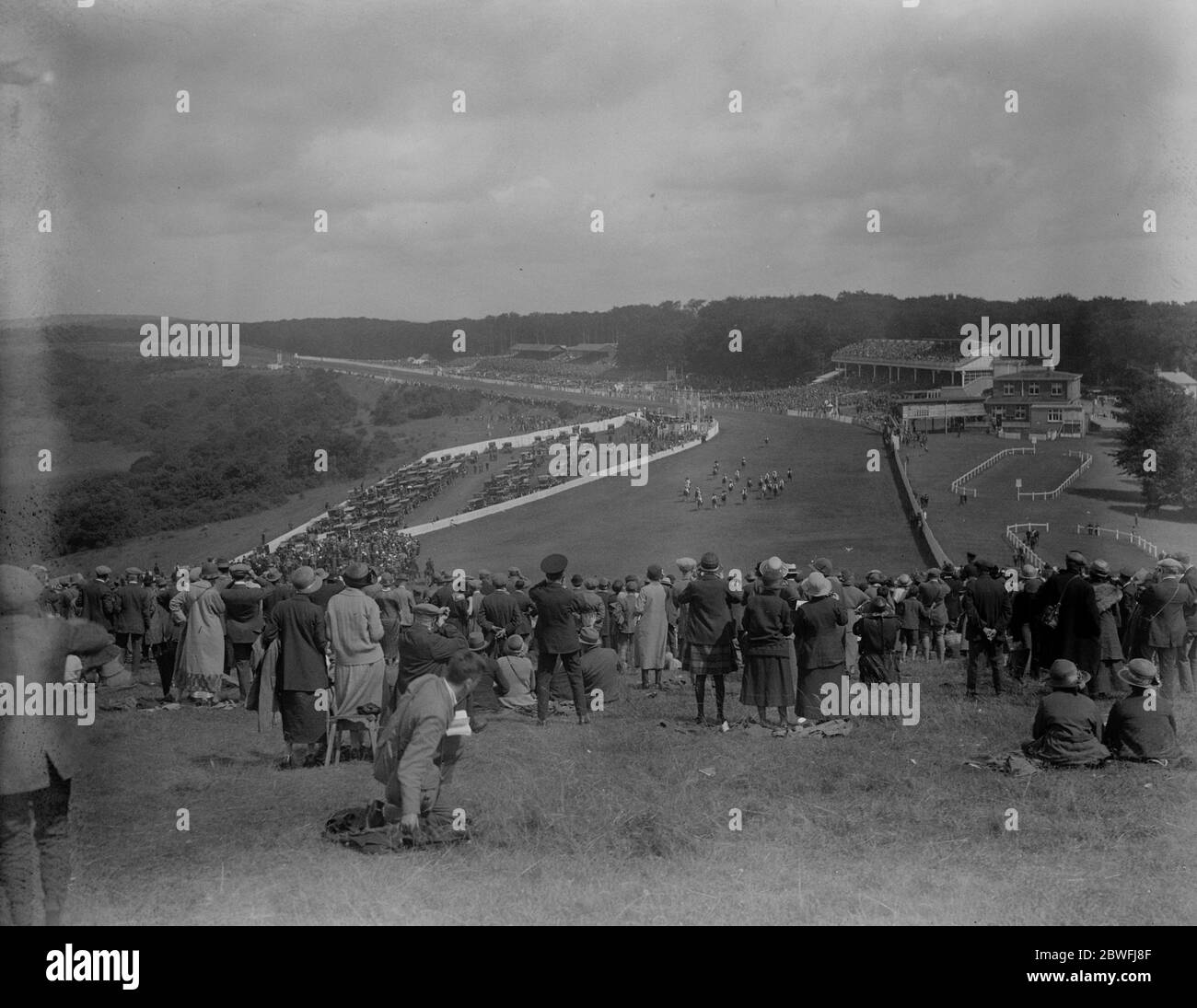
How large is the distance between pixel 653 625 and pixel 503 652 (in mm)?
2070

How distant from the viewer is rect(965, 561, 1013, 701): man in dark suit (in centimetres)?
1337

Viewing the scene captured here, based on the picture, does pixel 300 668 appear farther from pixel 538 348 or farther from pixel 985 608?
pixel 538 348

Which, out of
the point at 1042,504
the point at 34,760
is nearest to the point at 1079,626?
the point at 34,760

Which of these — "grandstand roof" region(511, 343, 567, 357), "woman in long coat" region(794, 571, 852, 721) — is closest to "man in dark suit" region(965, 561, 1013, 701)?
"woman in long coat" region(794, 571, 852, 721)

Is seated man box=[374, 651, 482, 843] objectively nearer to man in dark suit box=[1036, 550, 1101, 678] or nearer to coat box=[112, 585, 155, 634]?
man in dark suit box=[1036, 550, 1101, 678]

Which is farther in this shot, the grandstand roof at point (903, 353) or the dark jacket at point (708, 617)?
the grandstand roof at point (903, 353)

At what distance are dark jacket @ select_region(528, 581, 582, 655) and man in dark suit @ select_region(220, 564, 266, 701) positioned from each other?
3345mm

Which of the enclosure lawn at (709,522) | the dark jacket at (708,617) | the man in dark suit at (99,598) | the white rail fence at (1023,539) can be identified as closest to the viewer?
the dark jacket at (708,617)

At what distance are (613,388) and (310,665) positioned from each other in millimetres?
22826

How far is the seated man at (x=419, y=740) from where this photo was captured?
7.46m

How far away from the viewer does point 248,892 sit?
7.64m

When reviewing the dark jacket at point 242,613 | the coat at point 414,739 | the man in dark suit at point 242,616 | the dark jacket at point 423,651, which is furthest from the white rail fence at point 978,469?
the coat at point 414,739

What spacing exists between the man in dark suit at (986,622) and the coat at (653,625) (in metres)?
3.80

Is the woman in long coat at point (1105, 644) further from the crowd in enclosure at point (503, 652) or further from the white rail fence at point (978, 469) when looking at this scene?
the white rail fence at point (978, 469)
